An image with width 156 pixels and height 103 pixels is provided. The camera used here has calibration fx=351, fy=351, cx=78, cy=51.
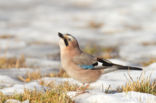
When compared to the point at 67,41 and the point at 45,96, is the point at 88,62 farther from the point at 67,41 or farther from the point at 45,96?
the point at 45,96

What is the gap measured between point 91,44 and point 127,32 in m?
2.07

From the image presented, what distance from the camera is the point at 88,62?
5.22 meters

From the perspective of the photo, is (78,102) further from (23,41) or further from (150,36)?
(150,36)

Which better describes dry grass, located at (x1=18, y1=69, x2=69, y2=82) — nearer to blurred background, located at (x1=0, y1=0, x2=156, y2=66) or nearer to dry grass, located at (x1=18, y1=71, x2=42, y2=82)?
dry grass, located at (x1=18, y1=71, x2=42, y2=82)

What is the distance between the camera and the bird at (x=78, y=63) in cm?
515

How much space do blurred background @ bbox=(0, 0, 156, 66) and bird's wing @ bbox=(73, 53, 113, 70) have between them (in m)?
3.23

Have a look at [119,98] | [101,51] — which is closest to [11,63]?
[101,51]

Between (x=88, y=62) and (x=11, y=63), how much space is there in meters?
3.55

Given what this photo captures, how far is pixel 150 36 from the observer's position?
11539 millimetres

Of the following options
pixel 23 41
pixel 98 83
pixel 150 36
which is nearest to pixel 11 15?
pixel 23 41

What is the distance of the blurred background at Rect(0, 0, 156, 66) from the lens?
9.84 m

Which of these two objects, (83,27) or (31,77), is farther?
(83,27)

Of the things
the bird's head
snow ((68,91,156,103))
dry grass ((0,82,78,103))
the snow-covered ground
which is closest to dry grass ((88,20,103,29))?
the snow-covered ground

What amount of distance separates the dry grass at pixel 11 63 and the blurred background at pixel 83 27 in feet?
0.59
